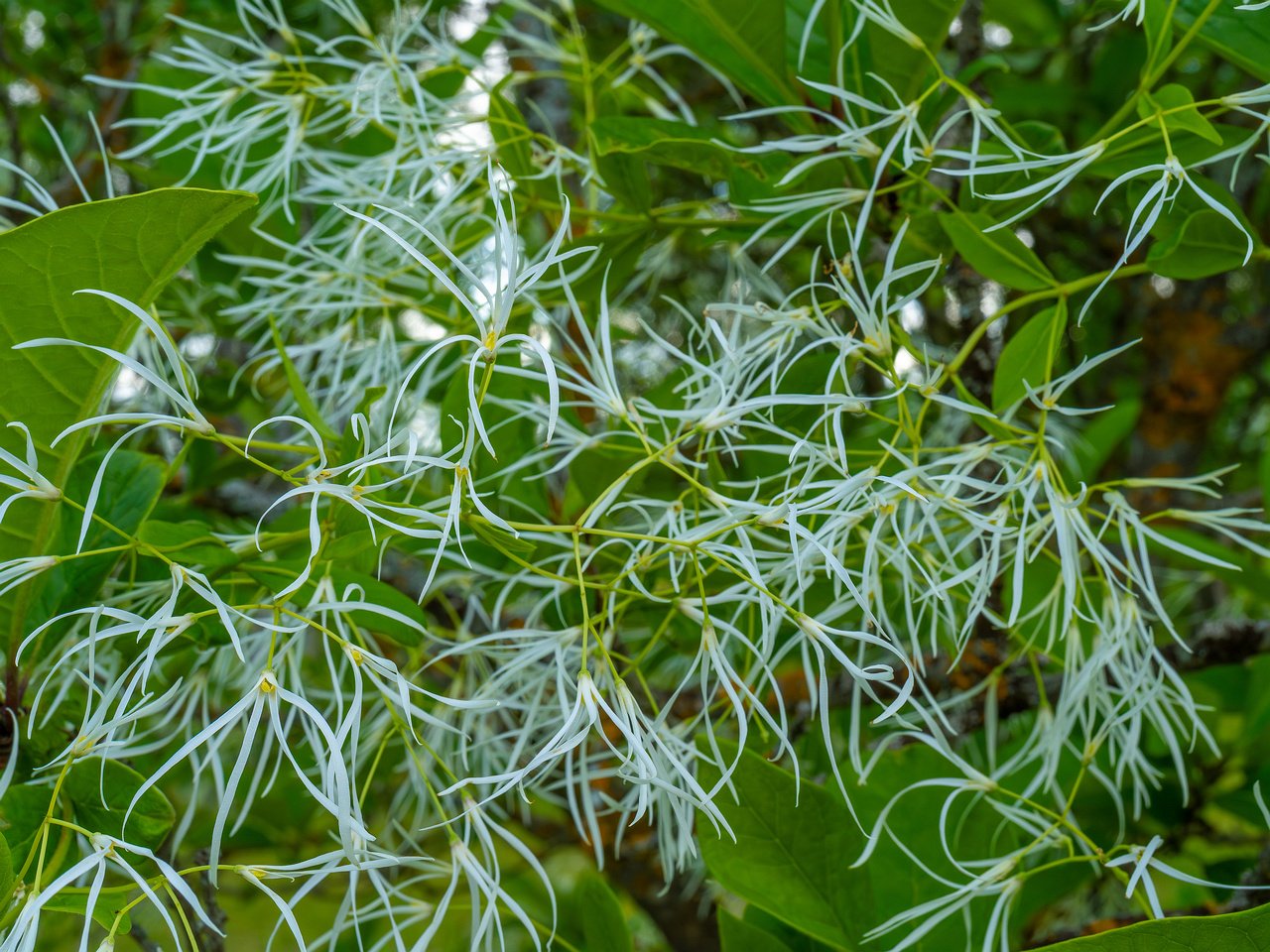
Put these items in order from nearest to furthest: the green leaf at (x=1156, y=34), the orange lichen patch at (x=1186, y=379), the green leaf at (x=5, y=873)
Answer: the green leaf at (x=5, y=873) < the green leaf at (x=1156, y=34) < the orange lichen patch at (x=1186, y=379)

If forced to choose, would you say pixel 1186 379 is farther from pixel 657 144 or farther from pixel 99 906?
pixel 99 906

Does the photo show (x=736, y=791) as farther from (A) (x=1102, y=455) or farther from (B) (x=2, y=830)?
(A) (x=1102, y=455)

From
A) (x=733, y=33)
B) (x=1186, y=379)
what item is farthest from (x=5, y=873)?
(x=1186, y=379)

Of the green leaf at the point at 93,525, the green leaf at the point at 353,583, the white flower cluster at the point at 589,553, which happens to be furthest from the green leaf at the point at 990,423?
the green leaf at the point at 93,525

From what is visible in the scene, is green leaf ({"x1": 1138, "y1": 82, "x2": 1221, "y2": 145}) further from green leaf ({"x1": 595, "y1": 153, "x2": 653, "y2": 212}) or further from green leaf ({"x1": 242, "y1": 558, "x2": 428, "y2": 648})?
green leaf ({"x1": 242, "y1": 558, "x2": 428, "y2": 648})

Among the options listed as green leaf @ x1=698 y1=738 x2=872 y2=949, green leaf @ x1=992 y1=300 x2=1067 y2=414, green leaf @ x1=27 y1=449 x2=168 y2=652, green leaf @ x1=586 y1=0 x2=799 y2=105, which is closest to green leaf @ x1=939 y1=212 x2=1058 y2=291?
green leaf @ x1=992 y1=300 x2=1067 y2=414

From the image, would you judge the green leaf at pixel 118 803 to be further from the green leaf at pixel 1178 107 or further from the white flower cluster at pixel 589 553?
the green leaf at pixel 1178 107
